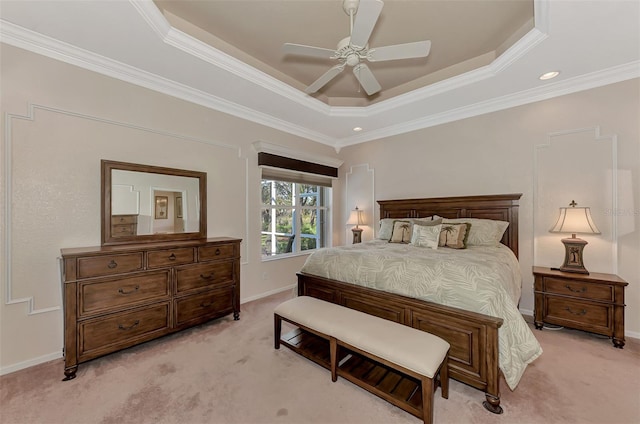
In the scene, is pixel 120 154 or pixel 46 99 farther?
pixel 120 154

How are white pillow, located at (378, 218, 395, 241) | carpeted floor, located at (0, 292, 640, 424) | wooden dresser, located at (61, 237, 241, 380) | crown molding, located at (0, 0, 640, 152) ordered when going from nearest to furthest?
carpeted floor, located at (0, 292, 640, 424)
wooden dresser, located at (61, 237, 241, 380)
crown molding, located at (0, 0, 640, 152)
white pillow, located at (378, 218, 395, 241)

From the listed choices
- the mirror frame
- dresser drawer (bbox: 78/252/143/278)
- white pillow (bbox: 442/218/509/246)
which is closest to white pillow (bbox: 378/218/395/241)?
white pillow (bbox: 442/218/509/246)

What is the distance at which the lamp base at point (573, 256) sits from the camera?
2.79 m

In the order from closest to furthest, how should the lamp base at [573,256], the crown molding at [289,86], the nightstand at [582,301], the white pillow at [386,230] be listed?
the crown molding at [289,86]
the nightstand at [582,301]
the lamp base at [573,256]
the white pillow at [386,230]

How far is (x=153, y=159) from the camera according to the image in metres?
2.95

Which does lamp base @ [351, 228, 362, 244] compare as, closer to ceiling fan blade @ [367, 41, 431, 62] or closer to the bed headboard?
the bed headboard

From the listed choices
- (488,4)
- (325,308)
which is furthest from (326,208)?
(488,4)

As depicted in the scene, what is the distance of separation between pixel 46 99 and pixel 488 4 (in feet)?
13.4

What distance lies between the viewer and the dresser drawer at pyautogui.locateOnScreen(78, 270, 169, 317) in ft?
7.04

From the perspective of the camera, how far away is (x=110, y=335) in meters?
2.25

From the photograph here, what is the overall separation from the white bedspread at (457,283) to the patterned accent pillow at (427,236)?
51cm

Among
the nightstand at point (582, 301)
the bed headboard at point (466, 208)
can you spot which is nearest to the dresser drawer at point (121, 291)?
the bed headboard at point (466, 208)

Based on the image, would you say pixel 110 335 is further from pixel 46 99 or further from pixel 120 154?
pixel 46 99

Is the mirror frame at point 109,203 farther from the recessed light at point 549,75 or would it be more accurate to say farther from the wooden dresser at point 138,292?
the recessed light at point 549,75
